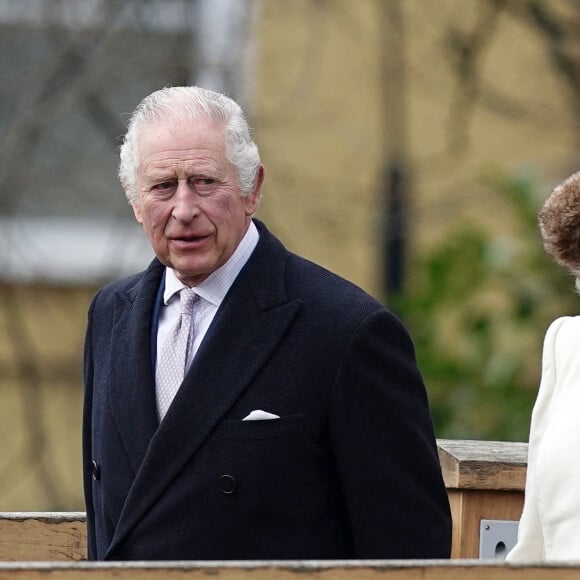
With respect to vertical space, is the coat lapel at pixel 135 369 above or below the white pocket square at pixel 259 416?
above

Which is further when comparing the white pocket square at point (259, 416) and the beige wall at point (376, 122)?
the beige wall at point (376, 122)

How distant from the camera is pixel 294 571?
2180mm

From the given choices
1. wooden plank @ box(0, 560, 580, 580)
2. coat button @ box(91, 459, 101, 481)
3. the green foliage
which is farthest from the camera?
the green foliage

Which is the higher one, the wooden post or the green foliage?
the green foliage

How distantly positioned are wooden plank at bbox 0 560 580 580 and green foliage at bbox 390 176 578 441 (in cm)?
461

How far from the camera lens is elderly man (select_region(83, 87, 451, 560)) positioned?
9.24 ft

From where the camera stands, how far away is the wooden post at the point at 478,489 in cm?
312

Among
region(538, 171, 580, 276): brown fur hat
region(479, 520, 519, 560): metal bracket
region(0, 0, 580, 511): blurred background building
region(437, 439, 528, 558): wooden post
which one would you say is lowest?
region(479, 520, 519, 560): metal bracket

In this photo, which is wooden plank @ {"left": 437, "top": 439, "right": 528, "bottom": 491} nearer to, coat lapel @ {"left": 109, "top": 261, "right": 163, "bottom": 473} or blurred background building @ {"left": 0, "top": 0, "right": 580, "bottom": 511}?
coat lapel @ {"left": 109, "top": 261, "right": 163, "bottom": 473}

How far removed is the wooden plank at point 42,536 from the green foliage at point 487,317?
3784mm

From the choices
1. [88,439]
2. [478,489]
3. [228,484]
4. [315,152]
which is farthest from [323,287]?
[315,152]

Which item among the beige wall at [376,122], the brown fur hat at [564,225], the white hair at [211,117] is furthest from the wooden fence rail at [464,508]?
the beige wall at [376,122]

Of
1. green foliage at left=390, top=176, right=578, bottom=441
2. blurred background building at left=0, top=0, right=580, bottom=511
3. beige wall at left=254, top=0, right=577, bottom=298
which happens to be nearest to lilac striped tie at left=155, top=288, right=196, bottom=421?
green foliage at left=390, top=176, right=578, bottom=441

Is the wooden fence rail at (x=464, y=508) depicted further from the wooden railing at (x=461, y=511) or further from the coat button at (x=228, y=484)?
the coat button at (x=228, y=484)
